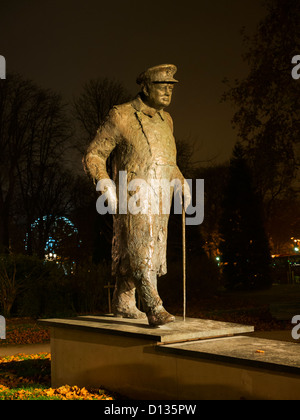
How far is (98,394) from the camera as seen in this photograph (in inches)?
194

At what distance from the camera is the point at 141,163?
5.43 m

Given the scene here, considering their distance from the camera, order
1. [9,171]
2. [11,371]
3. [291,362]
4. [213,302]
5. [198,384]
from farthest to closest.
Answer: [9,171], [213,302], [11,371], [198,384], [291,362]

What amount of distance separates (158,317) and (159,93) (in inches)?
83.3

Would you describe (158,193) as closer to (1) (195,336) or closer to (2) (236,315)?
(1) (195,336)

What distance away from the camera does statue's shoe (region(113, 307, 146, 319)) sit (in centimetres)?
572

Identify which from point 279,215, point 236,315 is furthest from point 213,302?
point 279,215

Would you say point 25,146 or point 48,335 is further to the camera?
point 25,146

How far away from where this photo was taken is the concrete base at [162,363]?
3861mm

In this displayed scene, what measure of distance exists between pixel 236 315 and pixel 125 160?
1051 centimetres
